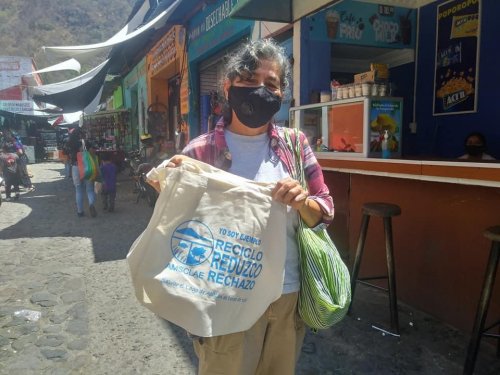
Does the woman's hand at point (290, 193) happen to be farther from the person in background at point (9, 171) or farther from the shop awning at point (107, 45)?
the person in background at point (9, 171)

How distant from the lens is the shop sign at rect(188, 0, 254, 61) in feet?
22.1

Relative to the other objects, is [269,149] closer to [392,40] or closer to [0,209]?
[392,40]

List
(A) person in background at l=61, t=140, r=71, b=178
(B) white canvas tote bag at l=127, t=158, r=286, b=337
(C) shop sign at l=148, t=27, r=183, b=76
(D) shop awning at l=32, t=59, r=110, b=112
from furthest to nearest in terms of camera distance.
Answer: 1. (D) shop awning at l=32, t=59, r=110, b=112
2. (C) shop sign at l=148, t=27, r=183, b=76
3. (A) person in background at l=61, t=140, r=71, b=178
4. (B) white canvas tote bag at l=127, t=158, r=286, b=337

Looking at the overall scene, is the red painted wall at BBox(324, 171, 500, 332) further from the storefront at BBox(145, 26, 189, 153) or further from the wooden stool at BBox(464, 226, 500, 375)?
the storefront at BBox(145, 26, 189, 153)

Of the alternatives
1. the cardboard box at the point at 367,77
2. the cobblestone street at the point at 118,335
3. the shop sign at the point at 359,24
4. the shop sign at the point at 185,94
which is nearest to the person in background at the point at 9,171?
the shop sign at the point at 185,94

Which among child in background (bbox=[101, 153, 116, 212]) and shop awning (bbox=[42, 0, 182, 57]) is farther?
child in background (bbox=[101, 153, 116, 212])

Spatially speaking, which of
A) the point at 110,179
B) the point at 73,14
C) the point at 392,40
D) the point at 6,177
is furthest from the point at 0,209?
the point at 73,14

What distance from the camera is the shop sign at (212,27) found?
6.75 meters

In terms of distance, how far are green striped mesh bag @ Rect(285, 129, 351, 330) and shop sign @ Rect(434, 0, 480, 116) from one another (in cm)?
444

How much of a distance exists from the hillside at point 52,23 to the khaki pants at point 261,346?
81.2 meters

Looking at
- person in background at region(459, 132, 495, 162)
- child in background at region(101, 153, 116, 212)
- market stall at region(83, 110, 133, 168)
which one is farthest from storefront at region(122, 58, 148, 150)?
person in background at region(459, 132, 495, 162)

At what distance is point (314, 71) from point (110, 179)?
5.16 meters

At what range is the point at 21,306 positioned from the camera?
3.86 meters

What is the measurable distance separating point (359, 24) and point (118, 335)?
4.32m
